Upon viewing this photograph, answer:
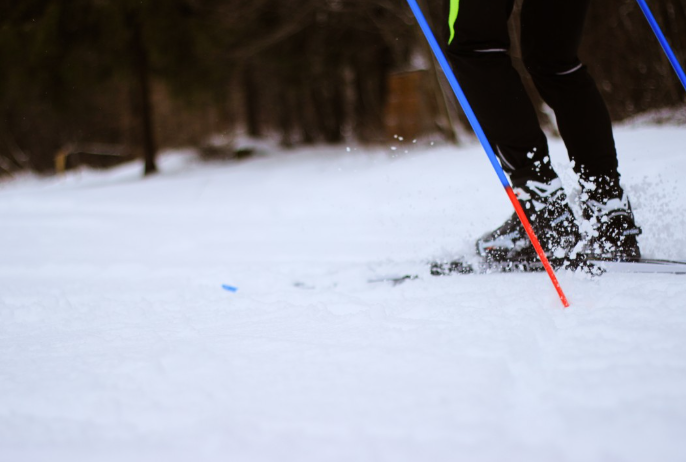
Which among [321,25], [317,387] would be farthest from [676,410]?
[321,25]

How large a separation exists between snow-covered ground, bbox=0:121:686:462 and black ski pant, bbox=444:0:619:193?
0.14 meters

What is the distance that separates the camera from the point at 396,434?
0.78 meters

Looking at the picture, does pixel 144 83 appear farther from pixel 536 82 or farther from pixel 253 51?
pixel 536 82

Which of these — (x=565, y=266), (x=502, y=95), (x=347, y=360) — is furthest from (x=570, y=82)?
(x=347, y=360)

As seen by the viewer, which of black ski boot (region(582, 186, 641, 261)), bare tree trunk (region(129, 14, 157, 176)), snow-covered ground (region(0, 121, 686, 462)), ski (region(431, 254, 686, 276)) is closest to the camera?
snow-covered ground (region(0, 121, 686, 462))

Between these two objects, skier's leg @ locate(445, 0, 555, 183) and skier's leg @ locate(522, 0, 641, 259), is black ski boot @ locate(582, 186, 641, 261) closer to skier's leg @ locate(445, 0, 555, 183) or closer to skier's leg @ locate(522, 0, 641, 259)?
Answer: skier's leg @ locate(522, 0, 641, 259)

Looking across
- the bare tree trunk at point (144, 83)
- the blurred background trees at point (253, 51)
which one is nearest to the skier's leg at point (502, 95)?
the blurred background trees at point (253, 51)

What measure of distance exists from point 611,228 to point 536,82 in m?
0.52

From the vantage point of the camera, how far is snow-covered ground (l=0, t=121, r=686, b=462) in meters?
0.77

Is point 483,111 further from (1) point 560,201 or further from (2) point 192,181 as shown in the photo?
(2) point 192,181

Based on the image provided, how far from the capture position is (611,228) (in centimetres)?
155

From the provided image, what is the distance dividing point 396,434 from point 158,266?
1865mm

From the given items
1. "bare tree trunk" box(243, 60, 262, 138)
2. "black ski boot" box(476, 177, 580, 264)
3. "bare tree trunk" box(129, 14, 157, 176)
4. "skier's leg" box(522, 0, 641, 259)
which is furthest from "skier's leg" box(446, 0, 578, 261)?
"bare tree trunk" box(243, 60, 262, 138)

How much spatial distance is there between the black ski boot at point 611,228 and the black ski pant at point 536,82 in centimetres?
6
